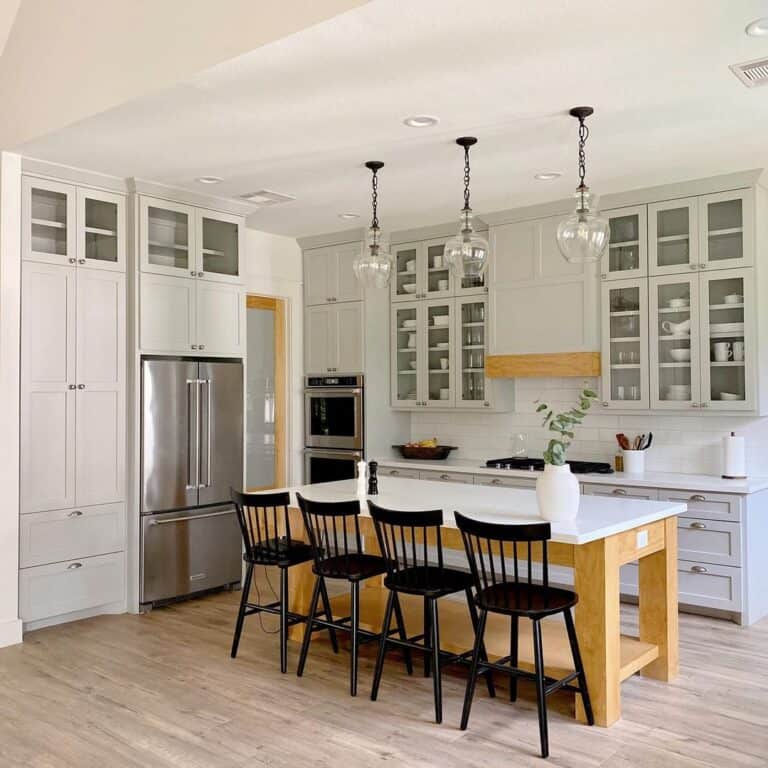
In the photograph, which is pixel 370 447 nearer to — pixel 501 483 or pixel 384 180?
pixel 501 483

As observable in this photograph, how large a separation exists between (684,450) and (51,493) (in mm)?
4261

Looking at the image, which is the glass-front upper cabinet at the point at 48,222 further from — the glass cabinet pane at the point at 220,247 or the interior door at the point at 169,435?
the glass cabinet pane at the point at 220,247

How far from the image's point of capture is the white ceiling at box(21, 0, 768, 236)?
9.82ft

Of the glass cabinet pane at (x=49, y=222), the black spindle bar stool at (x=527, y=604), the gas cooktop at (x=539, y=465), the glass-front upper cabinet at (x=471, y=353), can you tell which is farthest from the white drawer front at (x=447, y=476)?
the glass cabinet pane at (x=49, y=222)

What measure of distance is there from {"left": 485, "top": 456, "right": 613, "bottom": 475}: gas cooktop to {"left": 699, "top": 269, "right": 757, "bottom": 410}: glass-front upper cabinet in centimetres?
87

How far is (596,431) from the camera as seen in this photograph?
20.0 feet

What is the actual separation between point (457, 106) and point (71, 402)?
2.93 metres

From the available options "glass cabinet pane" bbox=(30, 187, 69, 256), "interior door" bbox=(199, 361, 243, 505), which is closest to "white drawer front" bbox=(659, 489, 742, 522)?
"interior door" bbox=(199, 361, 243, 505)

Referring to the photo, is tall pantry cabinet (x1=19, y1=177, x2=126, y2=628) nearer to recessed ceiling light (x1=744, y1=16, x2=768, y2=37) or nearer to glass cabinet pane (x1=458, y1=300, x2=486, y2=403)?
glass cabinet pane (x1=458, y1=300, x2=486, y2=403)

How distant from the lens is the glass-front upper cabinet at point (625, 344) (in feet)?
18.1

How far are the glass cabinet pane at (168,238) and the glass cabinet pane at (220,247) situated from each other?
0.58ft

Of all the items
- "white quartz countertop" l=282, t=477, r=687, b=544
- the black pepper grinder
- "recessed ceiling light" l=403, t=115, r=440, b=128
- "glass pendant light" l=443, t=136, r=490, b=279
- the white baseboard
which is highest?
"recessed ceiling light" l=403, t=115, r=440, b=128

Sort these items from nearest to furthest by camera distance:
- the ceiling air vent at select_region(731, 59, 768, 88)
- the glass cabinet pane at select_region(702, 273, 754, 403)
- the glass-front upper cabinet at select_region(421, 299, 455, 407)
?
the ceiling air vent at select_region(731, 59, 768, 88)
the glass cabinet pane at select_region(702, 273, 754, 403)
the glass-front upper cabinet at select_region(421, 299, 455, 407)

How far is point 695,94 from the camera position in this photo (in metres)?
3.68
